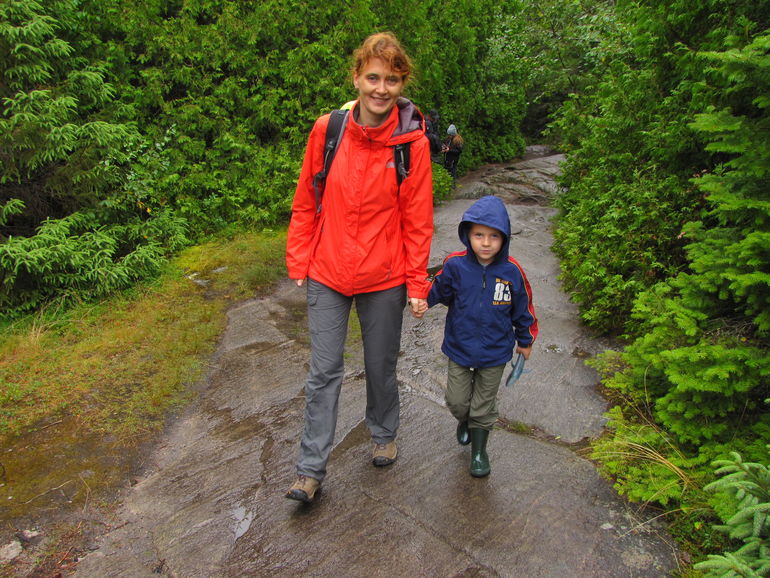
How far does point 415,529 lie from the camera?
9.91ft

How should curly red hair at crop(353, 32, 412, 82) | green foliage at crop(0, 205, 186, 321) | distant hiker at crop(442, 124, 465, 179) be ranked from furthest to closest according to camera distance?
distant hiker at crop(442, 124, 465, 179)
green foliage at crop(0, 205, 186, 321)
curly red hair at crop(353, 32, 412, 82)

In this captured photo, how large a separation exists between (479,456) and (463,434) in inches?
8.5

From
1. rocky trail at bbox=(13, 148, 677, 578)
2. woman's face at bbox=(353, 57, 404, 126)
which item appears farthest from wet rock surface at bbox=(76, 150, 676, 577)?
woman's face at bbox=(353, 57, 404, 126)

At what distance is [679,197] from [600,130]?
8.12 feet

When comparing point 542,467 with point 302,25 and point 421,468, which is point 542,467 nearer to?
point 421,468

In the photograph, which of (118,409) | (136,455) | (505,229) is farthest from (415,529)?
(118,409)

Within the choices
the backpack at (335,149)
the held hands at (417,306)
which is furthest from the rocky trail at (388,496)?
the backpack at (335,149)

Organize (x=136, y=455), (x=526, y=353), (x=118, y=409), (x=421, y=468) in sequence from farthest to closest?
(x=118, y=409), (x=136, y=455), (x=421, y=468), (x=526, y=353)

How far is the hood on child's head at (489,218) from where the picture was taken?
3076mm

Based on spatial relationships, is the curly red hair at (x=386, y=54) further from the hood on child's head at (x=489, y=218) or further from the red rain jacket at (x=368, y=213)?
the hood on child's head at (x=489, y=218)

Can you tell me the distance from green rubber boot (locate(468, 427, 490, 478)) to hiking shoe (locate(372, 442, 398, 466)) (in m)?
0.51

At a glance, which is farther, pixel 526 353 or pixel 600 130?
pixel 600 130

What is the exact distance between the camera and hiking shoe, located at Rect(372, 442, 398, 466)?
3.53 meters

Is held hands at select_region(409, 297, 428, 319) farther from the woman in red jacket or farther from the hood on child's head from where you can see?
the hood on child's head
